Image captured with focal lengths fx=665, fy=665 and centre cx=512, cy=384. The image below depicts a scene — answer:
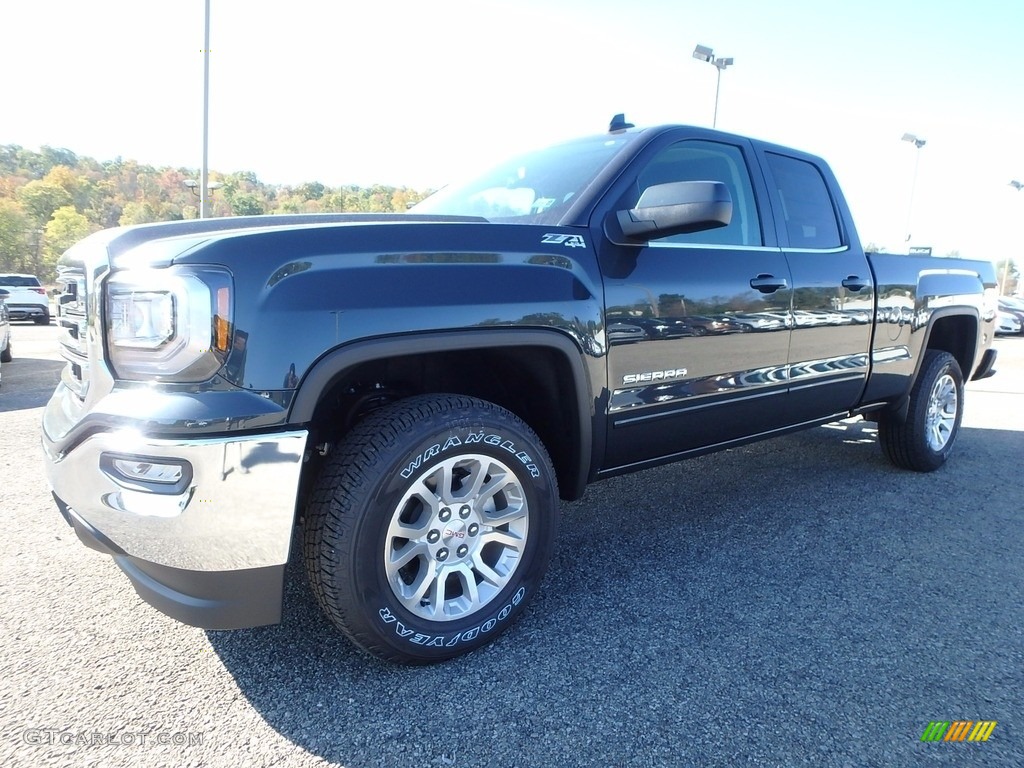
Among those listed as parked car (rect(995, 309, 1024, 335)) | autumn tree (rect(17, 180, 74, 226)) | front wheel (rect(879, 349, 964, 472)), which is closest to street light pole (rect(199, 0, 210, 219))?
front wheel (rect(879, 349, 964, 472))

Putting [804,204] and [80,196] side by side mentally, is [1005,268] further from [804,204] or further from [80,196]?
[80,196]

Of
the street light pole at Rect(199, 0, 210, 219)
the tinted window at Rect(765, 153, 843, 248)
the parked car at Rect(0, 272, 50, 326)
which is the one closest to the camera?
the tinted window at Rect(765, 153, 843, 248)

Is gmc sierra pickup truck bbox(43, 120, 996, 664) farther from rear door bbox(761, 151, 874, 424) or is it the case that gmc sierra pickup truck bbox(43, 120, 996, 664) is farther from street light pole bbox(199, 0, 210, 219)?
street light pole bbox(199, 0, 210, 219)

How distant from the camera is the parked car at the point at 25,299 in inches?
828

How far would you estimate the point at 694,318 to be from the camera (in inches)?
110

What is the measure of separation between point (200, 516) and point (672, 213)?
6.00 ft

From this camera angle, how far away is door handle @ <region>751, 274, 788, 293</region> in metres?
3.08

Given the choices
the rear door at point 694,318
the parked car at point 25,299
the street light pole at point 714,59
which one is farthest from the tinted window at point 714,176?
the parked car at point 25,299

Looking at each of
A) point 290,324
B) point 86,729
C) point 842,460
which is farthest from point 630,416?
point 842,460

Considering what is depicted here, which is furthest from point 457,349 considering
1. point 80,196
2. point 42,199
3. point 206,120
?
point 80,196

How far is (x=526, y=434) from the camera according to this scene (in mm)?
2359

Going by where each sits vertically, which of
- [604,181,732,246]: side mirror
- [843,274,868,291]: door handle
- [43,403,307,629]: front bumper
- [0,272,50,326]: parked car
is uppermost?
[604,181,732,246]: side mirror

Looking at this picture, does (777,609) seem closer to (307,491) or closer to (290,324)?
(307,491)

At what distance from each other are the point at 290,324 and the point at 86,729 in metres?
1.30
